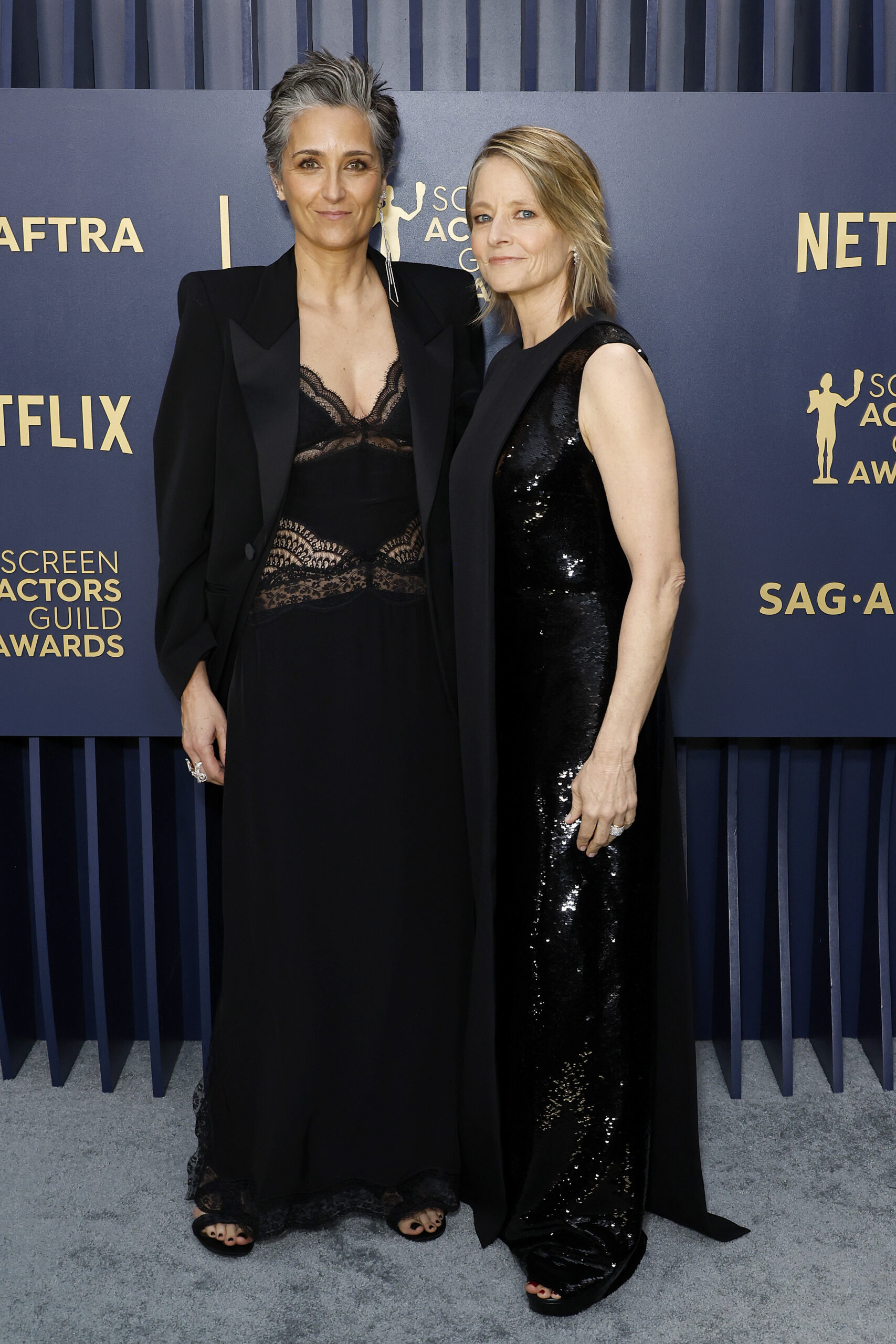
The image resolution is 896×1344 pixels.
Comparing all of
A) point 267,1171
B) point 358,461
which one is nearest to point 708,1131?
point 267,1171

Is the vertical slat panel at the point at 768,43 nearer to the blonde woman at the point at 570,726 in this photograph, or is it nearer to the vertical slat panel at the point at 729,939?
the blonde woman at the point at 570,726

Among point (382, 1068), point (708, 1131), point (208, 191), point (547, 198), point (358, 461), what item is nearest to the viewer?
point (547, 198)

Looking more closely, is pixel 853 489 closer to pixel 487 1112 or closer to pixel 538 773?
pixel 538 773

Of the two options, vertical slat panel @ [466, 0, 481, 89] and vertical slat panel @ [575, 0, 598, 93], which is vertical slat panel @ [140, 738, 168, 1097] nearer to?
vertical slat panel @ [466, 0, 481, 89]

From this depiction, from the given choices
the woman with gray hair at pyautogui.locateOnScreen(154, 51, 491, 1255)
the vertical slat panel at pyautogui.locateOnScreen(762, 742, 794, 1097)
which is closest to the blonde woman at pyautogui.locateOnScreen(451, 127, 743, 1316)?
the woman with gray hair at pyautogui.locateOnScreen(154, 51, 491, 1255)

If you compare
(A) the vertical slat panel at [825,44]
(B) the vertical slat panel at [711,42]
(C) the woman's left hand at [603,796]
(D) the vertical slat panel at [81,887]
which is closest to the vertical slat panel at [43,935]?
(D) the vertical slat panel at [81,887]

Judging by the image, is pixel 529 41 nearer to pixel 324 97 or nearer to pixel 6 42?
pixel 324 97

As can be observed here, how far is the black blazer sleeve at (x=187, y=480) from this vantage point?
2.15 meters

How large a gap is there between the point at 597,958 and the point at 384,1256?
72cm

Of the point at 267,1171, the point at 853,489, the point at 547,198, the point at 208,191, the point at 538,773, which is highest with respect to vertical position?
the point at 208,191

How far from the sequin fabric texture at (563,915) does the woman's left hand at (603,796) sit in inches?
1.4

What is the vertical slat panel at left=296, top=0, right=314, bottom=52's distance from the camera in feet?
8.42

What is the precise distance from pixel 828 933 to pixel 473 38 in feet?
7.44

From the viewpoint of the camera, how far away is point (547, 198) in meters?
1.94
